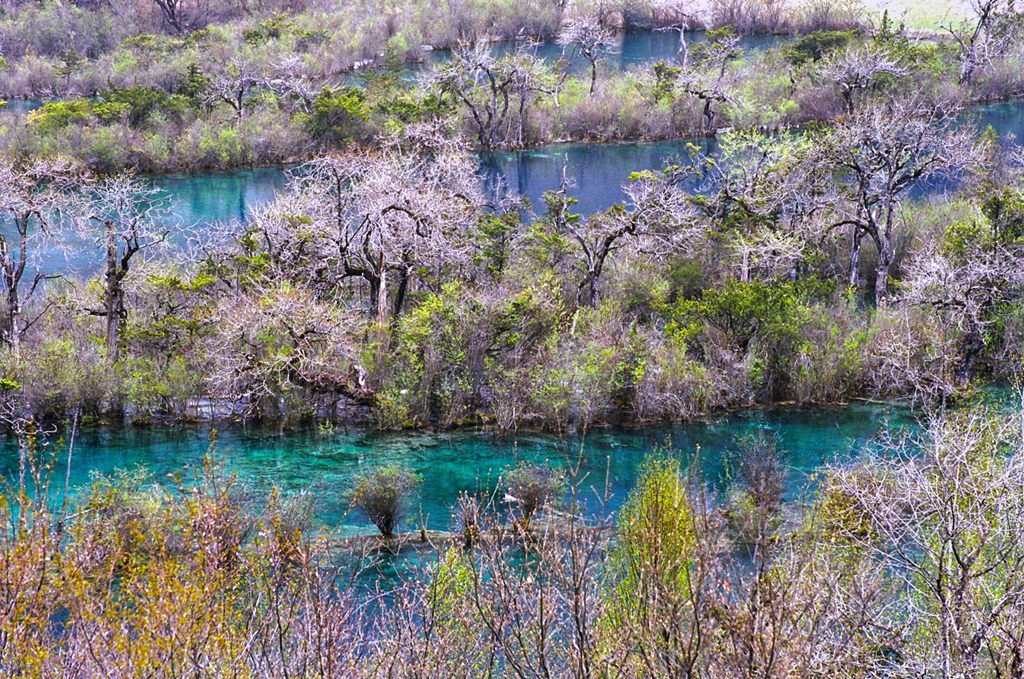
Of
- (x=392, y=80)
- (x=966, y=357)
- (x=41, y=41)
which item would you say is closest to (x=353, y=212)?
(x=966, y=357)

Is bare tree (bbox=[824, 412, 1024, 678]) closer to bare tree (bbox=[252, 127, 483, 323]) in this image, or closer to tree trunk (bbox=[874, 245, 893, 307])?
bare tree (bbox=[252, 127, 483, 323])

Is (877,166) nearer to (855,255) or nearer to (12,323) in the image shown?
(855,255)

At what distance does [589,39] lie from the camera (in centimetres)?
7306

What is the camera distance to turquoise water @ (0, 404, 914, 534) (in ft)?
92.0

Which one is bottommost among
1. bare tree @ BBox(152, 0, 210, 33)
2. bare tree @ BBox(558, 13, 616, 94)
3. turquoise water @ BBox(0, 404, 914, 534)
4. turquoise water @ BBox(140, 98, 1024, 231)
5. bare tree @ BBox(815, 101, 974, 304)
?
turquoise water @ BBox(0, 404, 914, 534)

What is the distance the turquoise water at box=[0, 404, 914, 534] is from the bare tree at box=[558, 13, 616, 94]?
39185mm

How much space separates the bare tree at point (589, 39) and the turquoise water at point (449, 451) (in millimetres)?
39185

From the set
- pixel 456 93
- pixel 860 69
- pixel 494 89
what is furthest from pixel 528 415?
pixel 456 93

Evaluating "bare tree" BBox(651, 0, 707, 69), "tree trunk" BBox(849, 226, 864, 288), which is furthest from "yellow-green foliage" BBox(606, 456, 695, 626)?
"bare tree" BBox(651, 0, 707, 69)

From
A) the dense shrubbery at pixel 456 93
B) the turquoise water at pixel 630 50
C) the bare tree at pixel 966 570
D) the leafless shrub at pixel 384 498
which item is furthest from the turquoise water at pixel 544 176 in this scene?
the bare tree at pixel 966 570

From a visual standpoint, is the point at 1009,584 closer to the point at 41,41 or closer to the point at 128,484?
the point at 128,484

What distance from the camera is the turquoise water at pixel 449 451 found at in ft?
92.0

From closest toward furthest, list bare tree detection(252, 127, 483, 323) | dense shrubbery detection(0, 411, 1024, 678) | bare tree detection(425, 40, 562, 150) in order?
dense shrubbery detection(0, 411, 1024, 678), bare tree detection(252, 127, 483, 323), bare tree detection(425, 40, 562, 150)

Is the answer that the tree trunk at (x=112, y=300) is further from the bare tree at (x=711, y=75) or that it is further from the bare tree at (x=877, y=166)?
the bare tree at (x=711, y=75)
